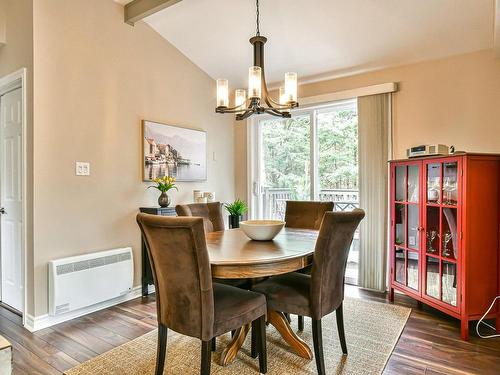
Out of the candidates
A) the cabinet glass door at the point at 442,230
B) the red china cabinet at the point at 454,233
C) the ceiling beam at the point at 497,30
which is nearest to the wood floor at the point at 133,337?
the red china cabinet at the point at 454,233

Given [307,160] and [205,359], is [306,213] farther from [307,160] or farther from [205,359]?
[205,359]

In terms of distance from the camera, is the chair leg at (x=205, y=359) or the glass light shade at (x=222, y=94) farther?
the glass light shade at (x=222, y=94)

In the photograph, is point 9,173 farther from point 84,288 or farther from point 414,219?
point 414,219

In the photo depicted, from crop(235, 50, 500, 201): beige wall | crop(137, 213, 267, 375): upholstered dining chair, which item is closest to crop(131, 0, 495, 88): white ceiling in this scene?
crop(235, 50, 500, 201): beige wall

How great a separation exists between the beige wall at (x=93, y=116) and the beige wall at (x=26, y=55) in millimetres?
58

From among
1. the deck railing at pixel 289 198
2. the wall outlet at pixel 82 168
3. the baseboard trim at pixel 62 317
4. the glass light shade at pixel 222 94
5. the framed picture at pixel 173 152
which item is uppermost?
the glass light shade at pixel 222 94

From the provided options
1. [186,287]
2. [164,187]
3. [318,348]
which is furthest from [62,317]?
[318,348]

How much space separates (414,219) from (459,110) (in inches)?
43.6

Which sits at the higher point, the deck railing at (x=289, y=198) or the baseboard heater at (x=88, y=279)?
the deck railing at (x=289, y=198)

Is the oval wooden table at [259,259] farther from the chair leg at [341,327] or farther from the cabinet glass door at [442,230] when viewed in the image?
the cabinet glass door at [442,230]

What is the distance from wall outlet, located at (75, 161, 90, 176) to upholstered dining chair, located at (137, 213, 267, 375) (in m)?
1.55

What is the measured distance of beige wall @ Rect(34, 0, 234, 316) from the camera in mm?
2734

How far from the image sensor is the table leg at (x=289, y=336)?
221cm

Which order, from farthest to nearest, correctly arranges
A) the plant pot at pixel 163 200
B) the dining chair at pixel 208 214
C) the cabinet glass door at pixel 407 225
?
the plant pot at pixel 163 200
the cabinet glass door at pixel 407 225
the dining chair at pixel 208 214
